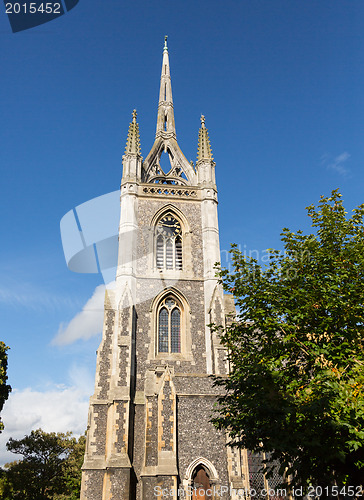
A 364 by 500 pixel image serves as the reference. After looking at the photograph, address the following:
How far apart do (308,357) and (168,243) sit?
52.1ft

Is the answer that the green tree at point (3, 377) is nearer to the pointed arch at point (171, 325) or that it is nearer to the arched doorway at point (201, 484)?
the pointed arch at point (171, 325)

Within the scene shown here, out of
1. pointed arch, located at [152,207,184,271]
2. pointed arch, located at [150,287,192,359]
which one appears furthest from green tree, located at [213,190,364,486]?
pointed arch, located at [152,207,184,271]

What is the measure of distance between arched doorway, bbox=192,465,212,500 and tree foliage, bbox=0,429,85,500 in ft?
73.0

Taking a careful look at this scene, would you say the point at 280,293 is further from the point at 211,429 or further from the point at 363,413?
the point at 211,429

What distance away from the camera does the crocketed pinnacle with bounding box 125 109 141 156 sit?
91.6ft

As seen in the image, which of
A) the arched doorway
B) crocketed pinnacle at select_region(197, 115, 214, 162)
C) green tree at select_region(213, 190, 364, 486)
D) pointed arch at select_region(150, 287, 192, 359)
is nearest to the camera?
green tree at select_region(213, 190, 364, 486)

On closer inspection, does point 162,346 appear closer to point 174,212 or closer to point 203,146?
point 174,212

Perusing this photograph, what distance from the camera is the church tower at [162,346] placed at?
52.8ft

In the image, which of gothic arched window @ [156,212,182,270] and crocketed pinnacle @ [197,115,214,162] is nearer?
gothic arched window @ [156,212,182,270]

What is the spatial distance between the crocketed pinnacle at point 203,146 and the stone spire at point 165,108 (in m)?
2.83

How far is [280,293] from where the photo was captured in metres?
11.7

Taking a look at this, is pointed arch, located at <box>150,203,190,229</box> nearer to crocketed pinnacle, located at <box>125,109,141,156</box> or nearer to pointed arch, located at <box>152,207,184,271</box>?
pointed arch, located at <box>152,207,184,271</box>

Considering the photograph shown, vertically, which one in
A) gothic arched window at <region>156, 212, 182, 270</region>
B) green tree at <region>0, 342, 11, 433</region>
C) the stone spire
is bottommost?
green tree at <region>0, 342, 11, 433</region>

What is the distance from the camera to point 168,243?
84.0ft
